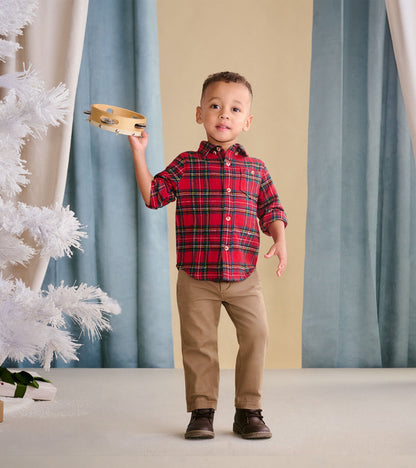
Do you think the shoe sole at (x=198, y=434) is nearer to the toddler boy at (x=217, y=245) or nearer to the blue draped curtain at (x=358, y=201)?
the toddler boy at (x=217, y=245)

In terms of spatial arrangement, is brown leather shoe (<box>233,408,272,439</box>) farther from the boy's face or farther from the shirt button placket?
the boy's face

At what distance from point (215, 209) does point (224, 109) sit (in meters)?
0.22

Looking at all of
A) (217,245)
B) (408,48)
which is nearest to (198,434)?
(217,245)

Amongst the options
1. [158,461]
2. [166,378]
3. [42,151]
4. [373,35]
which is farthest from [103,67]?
[158,461]

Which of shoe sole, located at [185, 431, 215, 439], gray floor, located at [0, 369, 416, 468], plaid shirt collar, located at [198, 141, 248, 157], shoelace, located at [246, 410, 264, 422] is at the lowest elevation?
gray floor, located at [0, 369, 416, 468]

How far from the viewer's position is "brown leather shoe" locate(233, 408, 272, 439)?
114cm

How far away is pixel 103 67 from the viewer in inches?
78.5

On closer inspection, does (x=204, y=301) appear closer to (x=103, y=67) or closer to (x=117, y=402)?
(x=117, y=402)

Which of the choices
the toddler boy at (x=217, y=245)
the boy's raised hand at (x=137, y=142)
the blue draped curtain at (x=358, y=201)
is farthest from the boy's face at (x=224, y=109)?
the blue draped curtain at (x=358, y=201)

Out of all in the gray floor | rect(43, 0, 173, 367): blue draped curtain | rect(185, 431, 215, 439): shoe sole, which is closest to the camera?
the gray floor

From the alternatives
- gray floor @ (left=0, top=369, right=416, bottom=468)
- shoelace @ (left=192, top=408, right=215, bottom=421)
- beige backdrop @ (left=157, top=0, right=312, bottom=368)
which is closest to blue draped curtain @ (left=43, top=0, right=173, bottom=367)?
beige backdrop @ (left=157, top=0, right=312, bottom=368)

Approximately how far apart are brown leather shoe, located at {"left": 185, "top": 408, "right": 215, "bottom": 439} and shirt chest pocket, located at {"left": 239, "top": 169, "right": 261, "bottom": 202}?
19.2 inches

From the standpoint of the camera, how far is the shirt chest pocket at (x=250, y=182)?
50.1 inches

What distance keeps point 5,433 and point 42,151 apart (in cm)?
89
